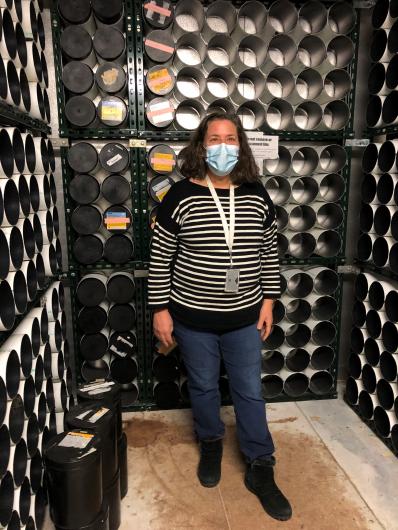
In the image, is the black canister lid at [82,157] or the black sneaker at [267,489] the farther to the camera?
the black canister lid at [82,157]

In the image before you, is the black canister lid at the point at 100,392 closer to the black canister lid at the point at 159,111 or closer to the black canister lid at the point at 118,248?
the black canister lid at the point at 118,248

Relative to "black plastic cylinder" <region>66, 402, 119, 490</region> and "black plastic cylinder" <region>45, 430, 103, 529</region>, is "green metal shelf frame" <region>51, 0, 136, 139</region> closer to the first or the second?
"black plastic cylinder" <region>66, 402, 119, 490</region>

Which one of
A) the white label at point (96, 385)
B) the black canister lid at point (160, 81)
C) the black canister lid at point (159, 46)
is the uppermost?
the black canister lid at point (159, 46)

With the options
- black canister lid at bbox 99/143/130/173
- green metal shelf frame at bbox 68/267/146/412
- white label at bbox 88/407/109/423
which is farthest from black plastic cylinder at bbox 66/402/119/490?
black canister lid at bbox 99/143/130/173

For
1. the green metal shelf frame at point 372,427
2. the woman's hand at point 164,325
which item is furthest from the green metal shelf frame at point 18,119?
the green metal shelf frame at point 372,427

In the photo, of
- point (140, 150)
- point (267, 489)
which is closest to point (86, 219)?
point (140, 150)

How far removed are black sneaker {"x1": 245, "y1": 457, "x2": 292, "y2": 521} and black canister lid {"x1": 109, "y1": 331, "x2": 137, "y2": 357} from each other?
979mm

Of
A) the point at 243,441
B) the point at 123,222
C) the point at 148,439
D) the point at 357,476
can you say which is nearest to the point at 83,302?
the point at 123,222

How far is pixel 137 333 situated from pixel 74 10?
179cm

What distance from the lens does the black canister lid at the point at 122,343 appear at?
2617 millimetres

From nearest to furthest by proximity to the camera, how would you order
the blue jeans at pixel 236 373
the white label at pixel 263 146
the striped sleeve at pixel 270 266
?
the blue jeans at pixel 236 373
the striped sleeve at pixel 270 266
the white label at pixel 263 146

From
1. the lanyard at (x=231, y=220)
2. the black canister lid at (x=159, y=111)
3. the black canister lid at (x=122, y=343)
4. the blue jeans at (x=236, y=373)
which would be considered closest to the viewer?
the lanyard at (x=231, y=220)

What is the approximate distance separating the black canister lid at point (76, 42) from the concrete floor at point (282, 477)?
207cm

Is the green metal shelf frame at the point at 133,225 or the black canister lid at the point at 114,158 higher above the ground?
the black canister lid at the point at 114,158
